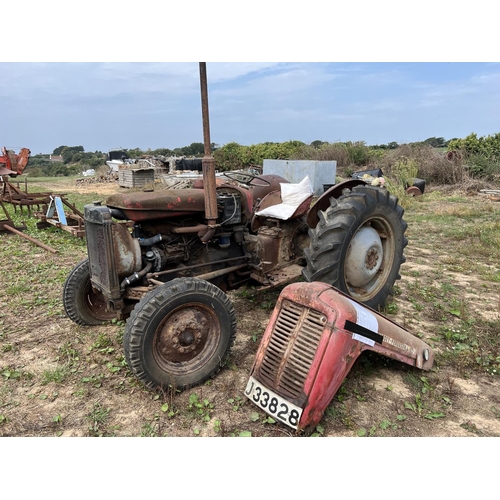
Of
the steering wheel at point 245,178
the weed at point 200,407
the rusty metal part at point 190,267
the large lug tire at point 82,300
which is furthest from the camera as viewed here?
the steering wheel at point 245,178

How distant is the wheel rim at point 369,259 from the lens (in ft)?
11.5

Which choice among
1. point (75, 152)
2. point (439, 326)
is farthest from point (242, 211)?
point (75, 152)

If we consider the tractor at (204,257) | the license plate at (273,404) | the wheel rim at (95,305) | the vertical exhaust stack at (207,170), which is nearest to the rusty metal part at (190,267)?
the tractor at (204,257)

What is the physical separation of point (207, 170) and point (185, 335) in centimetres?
134

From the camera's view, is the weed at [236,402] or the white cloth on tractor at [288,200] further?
the white cloth on tractor at [288,200]

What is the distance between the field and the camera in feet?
7.78

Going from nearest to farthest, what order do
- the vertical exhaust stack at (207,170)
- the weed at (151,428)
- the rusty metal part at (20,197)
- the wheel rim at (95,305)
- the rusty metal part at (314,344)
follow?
the rusty metal part at (314,344) < the weed at (151,428) < the vertical exhaust stack at (207,170) < the wheel rim at (95,305) < the rusty metal part at (20,197)

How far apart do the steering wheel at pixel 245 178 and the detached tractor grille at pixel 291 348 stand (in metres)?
2.09

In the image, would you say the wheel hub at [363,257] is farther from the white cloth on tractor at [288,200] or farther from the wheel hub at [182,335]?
the wheel hub at [182,335]

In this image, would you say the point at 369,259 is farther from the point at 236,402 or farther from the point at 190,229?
the point at 236,402

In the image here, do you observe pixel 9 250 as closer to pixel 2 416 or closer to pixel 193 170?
pixel 2 416

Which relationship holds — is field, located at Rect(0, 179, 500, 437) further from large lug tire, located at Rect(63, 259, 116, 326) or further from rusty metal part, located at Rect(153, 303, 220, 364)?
rusty metal part, located at Rect(153, 303, 220, 364)

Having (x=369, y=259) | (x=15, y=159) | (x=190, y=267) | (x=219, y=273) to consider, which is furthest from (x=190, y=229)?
(x=15, y=159)

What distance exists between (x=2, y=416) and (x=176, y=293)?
137 cm
